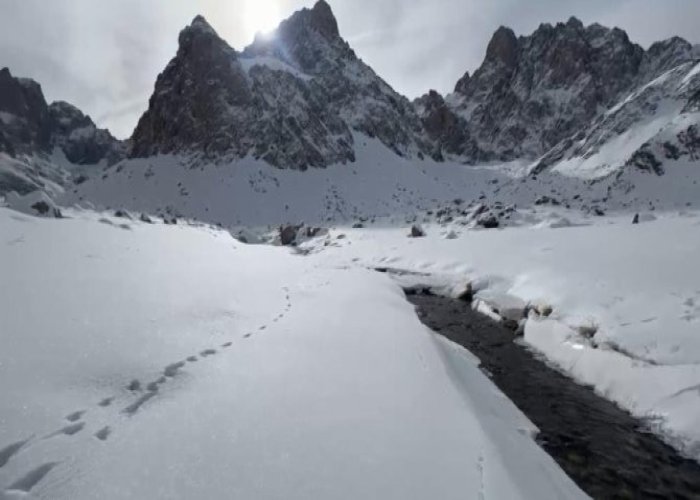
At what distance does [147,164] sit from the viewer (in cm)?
7394

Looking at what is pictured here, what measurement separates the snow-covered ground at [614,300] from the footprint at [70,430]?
799cm

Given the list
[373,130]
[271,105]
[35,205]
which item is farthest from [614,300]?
[373,130]

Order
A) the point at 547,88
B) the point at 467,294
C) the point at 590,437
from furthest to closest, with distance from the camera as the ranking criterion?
the point at 547,88 < the point at 467,294 < the point at 590,437

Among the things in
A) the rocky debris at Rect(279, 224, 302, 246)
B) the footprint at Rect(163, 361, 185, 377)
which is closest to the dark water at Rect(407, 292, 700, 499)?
the footprint at Rect(163, 361, 185, 377)

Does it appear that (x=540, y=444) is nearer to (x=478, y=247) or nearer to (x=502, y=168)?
(x=478, y=247)

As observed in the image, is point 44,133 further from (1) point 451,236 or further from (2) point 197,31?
(1) point 451,236

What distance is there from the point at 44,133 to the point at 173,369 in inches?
7784

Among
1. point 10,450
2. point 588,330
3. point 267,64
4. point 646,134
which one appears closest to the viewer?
point 10,450

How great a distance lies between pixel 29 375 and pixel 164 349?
1929mm

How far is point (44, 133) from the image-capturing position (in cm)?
16562

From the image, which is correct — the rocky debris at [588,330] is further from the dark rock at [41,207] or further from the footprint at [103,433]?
the dark rock at [41,207]

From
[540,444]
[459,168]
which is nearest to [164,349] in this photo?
[540,444]

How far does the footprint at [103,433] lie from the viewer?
14.1 ft

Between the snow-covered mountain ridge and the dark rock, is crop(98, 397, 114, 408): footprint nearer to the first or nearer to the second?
the dark rock
